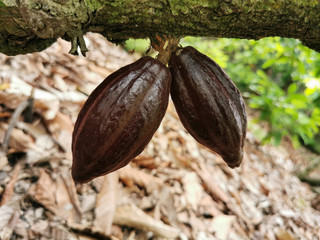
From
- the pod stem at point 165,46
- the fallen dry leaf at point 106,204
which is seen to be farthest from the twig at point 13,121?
the pod stem at point 165,46

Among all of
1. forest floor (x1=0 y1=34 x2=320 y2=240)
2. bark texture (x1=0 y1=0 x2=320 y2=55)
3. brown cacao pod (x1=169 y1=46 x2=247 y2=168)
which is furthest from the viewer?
forest floor (x1=0 y1=34 x2=320 y2=240)

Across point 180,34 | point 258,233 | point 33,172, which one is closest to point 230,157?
point 180,34

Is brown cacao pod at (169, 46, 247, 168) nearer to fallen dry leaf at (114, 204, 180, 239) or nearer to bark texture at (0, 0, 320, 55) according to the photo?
bark texture at (0, 0, 320, 55)

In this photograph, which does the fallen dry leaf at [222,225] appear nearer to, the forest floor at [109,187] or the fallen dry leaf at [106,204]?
the forest floor at [109,187]

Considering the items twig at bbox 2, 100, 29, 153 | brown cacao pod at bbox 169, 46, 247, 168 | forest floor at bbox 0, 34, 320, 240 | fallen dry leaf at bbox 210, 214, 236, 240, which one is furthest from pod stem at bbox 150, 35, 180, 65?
fallen dry leaf at bbox 210, 214, 236, 240

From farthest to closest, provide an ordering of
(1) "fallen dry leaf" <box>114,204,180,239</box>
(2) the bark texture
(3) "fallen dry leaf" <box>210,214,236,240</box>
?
(3) "fallen dry leaf" <box>210,214,236,240</box>
(1) "fallen dry leaf" <box>114,204,180,239</box>
(2) the bark texture

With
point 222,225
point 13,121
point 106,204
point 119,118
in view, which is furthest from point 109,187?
point 119,118
